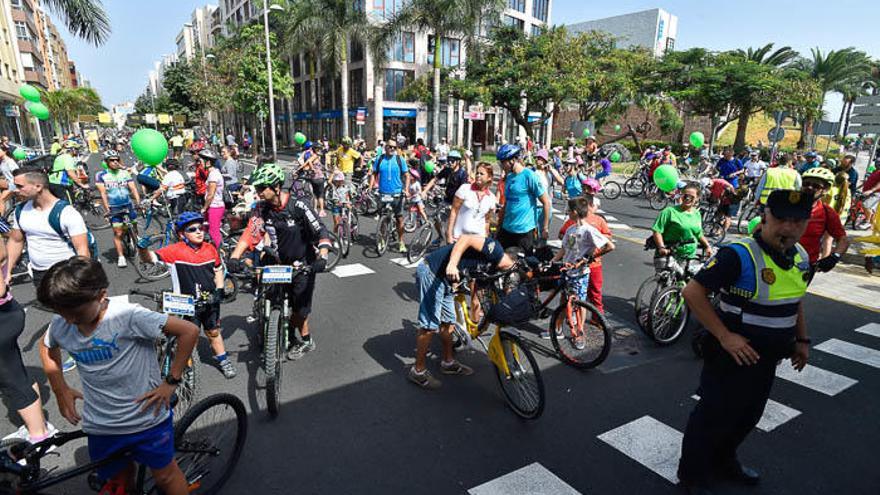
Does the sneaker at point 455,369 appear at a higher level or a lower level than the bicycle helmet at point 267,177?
lower

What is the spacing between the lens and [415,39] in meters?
41.9

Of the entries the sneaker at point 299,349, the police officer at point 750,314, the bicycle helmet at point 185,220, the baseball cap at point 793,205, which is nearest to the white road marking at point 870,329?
the police officer at point 750,314

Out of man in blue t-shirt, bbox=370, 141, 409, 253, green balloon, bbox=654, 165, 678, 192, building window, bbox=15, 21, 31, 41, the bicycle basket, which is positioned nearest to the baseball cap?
the bicycle basket

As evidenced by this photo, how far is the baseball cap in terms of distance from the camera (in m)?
2.62

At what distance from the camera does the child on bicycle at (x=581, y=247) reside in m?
5.04

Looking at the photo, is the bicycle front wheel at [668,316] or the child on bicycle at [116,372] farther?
the bicycle front wheel at [668,316]

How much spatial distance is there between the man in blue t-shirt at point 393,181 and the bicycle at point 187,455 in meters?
6.35

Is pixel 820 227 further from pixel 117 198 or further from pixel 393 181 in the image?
pixel 117 198

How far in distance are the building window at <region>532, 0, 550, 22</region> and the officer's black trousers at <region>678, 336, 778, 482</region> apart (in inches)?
2210

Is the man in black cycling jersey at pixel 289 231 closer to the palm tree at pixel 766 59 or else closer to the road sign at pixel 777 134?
the road sign at pixel 777 134

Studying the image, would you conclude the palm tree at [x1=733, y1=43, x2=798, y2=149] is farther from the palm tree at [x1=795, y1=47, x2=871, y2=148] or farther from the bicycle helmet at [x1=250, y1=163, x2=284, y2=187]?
the bicycle helmet at [x1=250, y1=163, x2=284, y2=187]

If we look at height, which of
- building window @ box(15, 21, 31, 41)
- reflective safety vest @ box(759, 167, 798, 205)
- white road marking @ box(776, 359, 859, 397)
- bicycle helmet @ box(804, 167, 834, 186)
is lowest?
white road marking @ box(776, 359, 859, 397)

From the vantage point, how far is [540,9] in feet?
173

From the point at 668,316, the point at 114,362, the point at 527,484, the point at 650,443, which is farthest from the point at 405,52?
the point at 114,362
